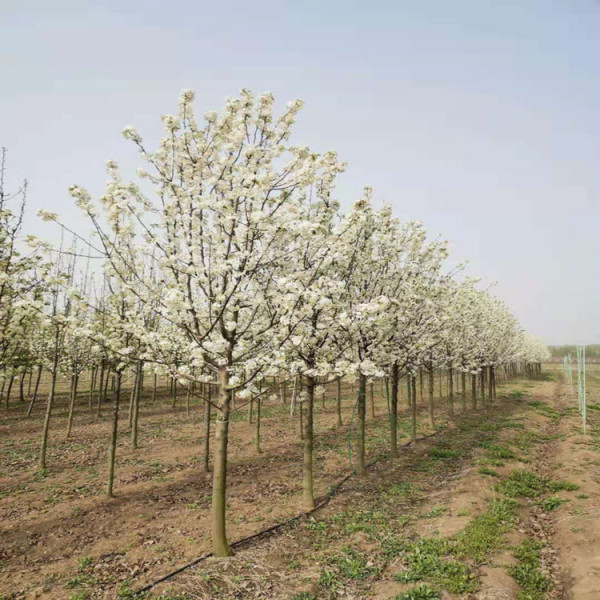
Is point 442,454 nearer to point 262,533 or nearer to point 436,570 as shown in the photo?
point 436,570

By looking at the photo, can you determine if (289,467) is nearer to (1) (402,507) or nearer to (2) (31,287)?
(1) (402,507)

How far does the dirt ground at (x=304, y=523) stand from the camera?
8117mm

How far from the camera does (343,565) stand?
343 inches

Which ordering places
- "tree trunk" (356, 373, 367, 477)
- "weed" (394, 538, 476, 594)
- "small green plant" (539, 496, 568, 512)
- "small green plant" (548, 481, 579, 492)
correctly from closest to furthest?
"weed" (394, 538, 476, 594), "small green plant" (539, 496, 568, 512), "small green plant" (548, 481, 579, 492), "tree trunk" (356, 373, 367, 477)

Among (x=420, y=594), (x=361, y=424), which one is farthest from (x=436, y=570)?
(x=361, y=424)

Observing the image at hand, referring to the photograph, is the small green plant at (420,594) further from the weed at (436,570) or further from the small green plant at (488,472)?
the small green plant at (488,472)

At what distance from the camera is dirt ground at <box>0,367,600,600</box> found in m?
8.12

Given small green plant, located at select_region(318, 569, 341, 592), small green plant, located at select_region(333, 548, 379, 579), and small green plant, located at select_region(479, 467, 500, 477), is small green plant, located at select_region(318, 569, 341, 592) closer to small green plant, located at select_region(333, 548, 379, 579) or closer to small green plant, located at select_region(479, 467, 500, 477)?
small green plant, located at select_region(333, 548, 379, 579)

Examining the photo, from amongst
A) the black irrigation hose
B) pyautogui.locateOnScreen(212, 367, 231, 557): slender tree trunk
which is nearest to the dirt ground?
the black irrigation hose

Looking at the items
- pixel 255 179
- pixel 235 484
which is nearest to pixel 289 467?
pixel 235 484

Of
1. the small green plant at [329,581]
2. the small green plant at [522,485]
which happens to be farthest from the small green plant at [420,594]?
the small green plant at [522,485]

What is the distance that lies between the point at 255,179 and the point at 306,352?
5.30m

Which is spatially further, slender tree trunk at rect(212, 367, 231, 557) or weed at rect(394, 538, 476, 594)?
slender tree trunk at rect(212, 367, 231, 557)

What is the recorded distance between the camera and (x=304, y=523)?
10.8 m
